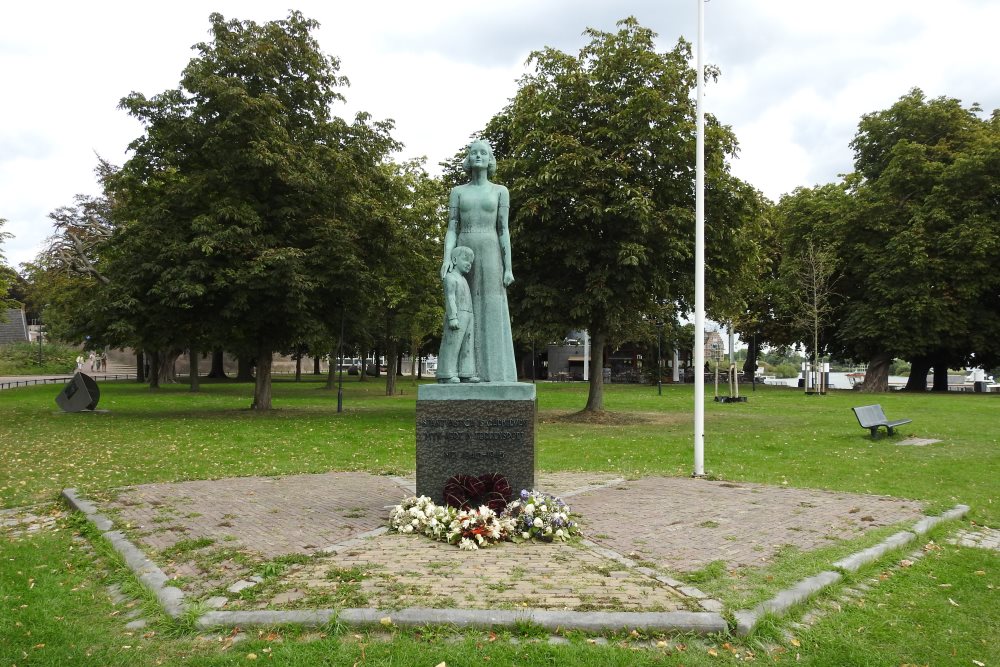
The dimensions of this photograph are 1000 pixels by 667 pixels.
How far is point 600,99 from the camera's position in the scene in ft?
67.3

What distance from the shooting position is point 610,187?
62.6ft

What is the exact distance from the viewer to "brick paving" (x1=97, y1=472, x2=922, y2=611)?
5457mm

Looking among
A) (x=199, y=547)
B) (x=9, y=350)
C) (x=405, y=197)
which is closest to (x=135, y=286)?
(x=405, y=197)

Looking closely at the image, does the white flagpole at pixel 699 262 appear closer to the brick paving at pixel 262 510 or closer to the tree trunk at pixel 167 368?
the brick paving at pixel 262 510

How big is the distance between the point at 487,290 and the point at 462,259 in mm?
477

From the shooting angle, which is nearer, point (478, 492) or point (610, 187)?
point (478, 492)

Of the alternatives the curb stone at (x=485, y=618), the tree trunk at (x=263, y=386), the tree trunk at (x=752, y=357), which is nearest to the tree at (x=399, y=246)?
the tree trunk at (x=263, y=386)

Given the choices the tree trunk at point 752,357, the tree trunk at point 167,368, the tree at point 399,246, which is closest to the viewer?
the tree at point 399,246

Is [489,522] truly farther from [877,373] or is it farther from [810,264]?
[877,373]

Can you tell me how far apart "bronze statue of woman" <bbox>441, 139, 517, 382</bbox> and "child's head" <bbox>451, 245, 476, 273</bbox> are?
0.09 metres

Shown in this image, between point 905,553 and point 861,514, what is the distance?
5.05 feet

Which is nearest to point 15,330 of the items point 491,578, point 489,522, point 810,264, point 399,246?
point 399,246

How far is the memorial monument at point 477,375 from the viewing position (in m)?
7.93

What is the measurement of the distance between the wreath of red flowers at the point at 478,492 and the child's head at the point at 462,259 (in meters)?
2.48
